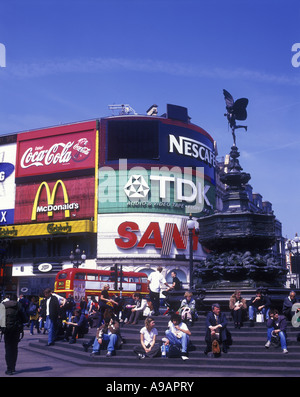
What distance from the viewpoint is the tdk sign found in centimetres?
6076

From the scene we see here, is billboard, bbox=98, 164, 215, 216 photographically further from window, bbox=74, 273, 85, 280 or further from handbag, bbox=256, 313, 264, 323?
handbag, bbox=256, 313, 264, 323

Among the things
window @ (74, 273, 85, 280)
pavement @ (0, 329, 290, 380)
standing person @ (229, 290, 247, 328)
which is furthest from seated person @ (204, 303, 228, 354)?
window @ (74, 273, 85, 280)

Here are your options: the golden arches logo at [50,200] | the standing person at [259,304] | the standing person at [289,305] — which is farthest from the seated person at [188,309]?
the golden arches logo at [50,200]

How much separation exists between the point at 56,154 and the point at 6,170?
7.81 metres

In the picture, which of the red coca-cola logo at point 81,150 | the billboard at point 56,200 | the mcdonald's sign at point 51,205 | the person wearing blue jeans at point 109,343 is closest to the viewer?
the person wearing blue jeans at point 109,343

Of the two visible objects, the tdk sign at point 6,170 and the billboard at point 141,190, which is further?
the tdk sign at point 6,170

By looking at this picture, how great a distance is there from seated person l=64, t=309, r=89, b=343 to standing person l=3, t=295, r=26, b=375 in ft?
17.6

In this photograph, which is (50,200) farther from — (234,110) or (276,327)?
(276,327)

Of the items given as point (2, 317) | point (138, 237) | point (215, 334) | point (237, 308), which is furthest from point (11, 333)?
point (138, 237)

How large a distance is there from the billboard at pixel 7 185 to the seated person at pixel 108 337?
49480 millimetres

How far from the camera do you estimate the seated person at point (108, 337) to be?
1255 centimetres

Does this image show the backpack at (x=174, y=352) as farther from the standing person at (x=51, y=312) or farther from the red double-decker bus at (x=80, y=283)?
the red double-decker bus at (x=80, y=283)
